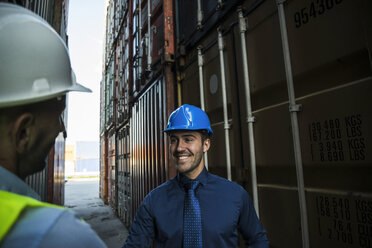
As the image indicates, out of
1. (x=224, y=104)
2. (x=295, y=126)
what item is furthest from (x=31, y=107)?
(x=224, y=104)

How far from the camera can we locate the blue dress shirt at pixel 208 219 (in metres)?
1.52

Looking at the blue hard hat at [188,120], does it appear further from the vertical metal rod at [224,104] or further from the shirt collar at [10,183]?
the shirt collar at [10,183]

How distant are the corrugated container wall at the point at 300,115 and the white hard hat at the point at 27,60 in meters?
1.44

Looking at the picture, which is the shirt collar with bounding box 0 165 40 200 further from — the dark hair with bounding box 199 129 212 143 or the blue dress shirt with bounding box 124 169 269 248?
the dark hair with bounding box 199 129 212 143

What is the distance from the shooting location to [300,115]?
1597 millimetres

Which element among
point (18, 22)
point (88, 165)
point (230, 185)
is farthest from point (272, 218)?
point (88, 165)

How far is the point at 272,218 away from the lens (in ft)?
5.89

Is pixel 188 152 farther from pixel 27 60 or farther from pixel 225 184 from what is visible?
pixel 27 60

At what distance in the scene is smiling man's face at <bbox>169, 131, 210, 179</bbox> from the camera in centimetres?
175

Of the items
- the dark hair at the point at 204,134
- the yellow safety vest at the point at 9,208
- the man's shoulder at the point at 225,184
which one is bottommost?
the man's shoulder at the point at 225,184

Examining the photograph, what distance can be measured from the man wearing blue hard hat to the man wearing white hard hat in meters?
1.02

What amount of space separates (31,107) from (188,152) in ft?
3.85

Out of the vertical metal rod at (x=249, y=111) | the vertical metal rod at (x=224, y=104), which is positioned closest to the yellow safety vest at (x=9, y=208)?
the vertical metal rod at (x=249, y=111)

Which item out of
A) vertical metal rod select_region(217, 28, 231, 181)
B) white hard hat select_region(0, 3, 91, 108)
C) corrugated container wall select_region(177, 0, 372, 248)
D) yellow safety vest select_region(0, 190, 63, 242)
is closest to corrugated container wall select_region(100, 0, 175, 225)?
vertical metal rod select_region(217, 28, 231, 181)
